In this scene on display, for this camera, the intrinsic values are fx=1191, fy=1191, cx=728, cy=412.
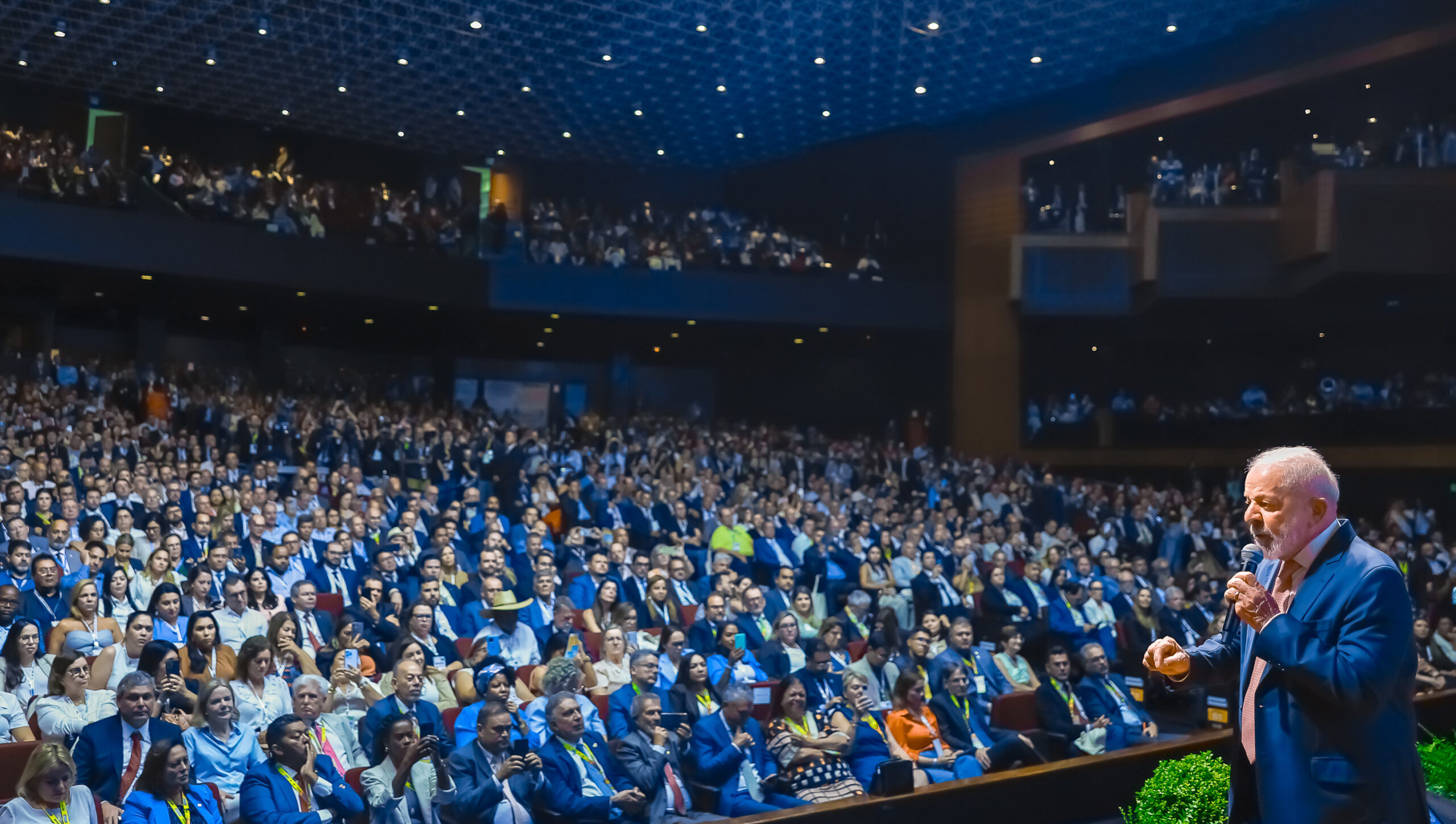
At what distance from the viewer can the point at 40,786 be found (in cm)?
324

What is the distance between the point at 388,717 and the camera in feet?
13.8

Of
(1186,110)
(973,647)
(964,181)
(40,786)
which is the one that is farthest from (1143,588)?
(964,181)

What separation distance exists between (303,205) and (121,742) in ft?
37.3

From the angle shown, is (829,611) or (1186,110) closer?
(829,611)

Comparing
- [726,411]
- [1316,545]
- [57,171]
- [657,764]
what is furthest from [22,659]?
[726,411]

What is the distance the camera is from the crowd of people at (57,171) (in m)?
12.4

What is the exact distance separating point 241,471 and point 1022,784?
8.34 meters

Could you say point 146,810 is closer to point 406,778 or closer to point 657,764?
point 406,778

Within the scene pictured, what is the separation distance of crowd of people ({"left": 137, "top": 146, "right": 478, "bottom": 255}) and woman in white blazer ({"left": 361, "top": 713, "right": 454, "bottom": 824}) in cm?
1118

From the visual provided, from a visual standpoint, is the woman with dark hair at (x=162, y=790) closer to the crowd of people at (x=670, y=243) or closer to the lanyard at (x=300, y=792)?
the lanyard at (x=300, y=792)

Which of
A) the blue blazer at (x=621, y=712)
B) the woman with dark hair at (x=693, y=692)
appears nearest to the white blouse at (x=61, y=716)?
the blue blazer at (x=621, y=712)

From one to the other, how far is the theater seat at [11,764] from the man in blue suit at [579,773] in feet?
5.54

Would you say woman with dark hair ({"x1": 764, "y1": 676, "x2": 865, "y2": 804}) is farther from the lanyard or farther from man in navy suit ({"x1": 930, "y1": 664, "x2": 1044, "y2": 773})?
the lanyard

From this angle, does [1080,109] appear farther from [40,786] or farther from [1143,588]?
[40,786]
